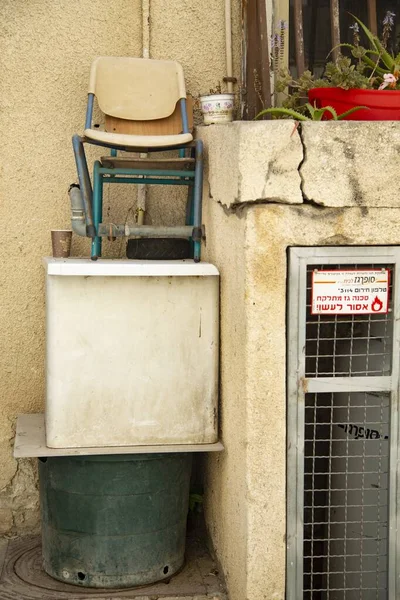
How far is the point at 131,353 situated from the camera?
13.0 ft

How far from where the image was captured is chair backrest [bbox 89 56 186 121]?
14.8 feet

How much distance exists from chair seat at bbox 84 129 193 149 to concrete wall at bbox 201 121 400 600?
555mm

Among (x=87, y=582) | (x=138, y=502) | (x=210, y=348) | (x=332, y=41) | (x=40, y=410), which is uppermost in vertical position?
(x=332, y=41)

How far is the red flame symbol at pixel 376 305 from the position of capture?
356cm

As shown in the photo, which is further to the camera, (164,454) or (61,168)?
(61,168)

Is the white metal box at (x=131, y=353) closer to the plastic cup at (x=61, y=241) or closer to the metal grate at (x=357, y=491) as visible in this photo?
the plastic cup at (x=61, y=241)

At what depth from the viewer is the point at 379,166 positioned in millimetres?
3439

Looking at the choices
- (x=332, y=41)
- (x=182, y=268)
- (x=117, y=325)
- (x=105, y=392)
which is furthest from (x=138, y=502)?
(x=332, y=41)

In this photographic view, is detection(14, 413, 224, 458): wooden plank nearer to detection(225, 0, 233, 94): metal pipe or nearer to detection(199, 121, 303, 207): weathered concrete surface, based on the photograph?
detection(199, 121, 303, 207): weathered concrete surface

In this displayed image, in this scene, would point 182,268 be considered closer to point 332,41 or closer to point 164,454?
point 164,454

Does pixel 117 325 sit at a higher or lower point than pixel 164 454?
higher

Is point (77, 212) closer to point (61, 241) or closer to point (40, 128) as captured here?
point (61, 241)

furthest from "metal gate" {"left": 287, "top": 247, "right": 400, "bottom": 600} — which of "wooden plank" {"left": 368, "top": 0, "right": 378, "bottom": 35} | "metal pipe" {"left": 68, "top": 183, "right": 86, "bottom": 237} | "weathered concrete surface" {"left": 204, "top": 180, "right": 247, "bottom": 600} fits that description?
"wooden plank" {"left": 368, "top": 0, "right": 378, "bottom": 35}

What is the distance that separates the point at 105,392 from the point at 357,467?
47.5 inches
